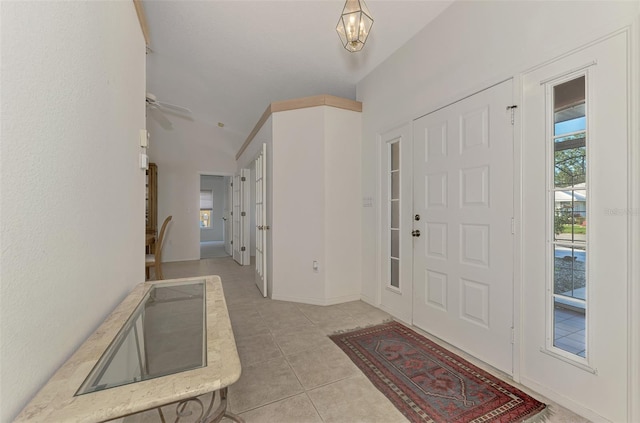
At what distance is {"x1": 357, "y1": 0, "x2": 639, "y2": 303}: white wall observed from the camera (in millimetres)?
1499

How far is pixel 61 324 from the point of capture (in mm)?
829

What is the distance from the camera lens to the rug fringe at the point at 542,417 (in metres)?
1.43

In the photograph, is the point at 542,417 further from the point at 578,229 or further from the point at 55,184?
the point at 55,184

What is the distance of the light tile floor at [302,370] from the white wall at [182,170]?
11.6 feet

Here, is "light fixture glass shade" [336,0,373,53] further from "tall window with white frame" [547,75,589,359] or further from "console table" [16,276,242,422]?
"console table" [16,276,242,422]

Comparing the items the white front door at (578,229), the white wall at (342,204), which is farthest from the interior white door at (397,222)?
the white front door at (578,229)

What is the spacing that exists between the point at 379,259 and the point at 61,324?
2766mm

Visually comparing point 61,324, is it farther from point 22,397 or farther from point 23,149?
point 23,149

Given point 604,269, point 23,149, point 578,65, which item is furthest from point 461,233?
point 23,149

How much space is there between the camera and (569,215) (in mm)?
1539

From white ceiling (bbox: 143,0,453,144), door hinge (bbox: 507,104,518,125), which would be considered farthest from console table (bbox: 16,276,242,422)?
white ceiling (bbox: 143,0,453,144)

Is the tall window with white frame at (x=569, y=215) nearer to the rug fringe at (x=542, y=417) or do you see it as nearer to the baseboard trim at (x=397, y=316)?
the rug fringe at (x=542, y=417)

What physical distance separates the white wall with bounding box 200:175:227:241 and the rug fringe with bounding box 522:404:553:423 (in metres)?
9.97

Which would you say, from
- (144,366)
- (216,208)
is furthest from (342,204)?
(216,208)
